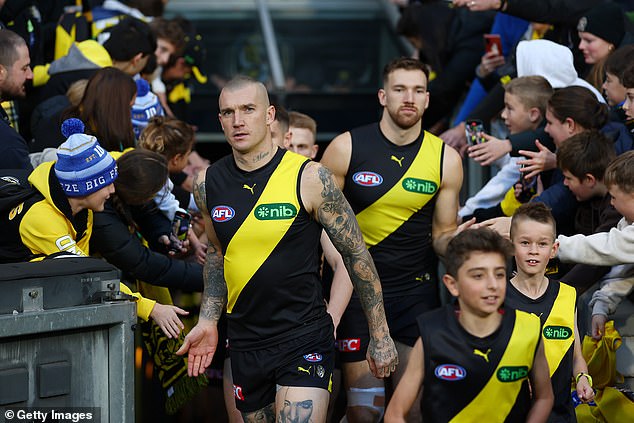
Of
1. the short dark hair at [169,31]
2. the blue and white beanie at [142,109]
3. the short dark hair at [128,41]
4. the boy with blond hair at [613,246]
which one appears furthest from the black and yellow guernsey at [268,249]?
the short dark hair at [169,31]

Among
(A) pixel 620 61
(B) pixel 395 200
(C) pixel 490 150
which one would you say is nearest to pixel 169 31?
(C) pixel 490 150

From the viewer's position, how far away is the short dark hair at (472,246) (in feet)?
17.5

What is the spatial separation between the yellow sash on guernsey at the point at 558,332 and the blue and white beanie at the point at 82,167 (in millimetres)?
2590

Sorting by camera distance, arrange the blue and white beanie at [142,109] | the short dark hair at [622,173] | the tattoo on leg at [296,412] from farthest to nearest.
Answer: the blue and white beanie at [142,109]
the short dark hair at [622,173]
the tattoo on leg at [296,412]

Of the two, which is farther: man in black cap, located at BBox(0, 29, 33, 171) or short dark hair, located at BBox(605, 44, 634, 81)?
man in black cap, located at BBox(0, 29, 33, 171)

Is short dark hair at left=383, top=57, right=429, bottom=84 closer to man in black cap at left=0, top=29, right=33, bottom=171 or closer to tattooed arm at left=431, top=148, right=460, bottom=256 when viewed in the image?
tattooed arm at left=431, top=148, right=460, bottom=256

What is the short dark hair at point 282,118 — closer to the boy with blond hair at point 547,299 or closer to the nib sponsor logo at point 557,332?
the boy with blond hair at point 547,299

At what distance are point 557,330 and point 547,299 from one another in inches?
7.2

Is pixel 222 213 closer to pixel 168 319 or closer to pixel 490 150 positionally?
pixel 168 319

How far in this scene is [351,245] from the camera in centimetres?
599

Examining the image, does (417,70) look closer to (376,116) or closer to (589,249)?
(589,249)

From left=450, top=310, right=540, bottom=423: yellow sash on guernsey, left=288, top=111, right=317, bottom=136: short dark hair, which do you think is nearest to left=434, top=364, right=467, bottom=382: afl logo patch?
left=450, top=310, right=540, bottom=423: yellow sash on guernsey

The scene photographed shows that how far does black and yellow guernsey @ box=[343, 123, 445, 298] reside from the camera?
23.0ft

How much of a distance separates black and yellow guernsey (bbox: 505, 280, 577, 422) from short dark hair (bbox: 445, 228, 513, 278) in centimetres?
74
